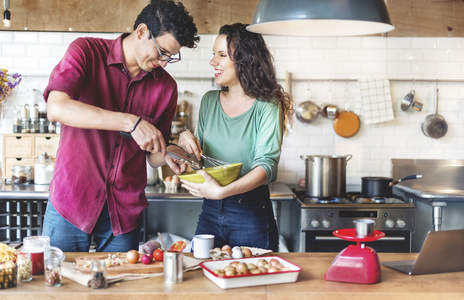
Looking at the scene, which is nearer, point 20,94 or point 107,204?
point 107,204

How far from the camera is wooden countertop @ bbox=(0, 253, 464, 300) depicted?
6.62ft

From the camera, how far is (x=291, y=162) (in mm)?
5406

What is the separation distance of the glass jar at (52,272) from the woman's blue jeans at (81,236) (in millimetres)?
580

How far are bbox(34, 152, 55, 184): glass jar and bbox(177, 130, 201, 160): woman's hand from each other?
89.2 inches

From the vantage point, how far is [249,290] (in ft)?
6.80

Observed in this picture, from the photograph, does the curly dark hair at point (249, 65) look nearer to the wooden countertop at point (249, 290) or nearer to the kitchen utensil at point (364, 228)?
the kitchen utensil at point (364, 228)

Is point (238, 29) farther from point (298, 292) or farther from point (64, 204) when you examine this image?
point (298, 292)

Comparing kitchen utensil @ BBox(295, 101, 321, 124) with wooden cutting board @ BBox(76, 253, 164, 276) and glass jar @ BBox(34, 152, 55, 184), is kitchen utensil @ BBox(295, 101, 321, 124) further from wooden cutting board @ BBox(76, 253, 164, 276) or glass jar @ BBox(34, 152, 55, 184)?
wooden cutting board @ BBox(76, 253, 164, 276)

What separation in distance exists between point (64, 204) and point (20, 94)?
10.0 feet

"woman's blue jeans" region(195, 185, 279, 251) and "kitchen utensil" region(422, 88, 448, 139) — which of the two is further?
"kitchen utensil" region(422, 88, 448, 139)

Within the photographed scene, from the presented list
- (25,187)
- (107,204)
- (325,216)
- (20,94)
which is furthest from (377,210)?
(20,94)

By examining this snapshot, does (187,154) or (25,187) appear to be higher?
(187,154)

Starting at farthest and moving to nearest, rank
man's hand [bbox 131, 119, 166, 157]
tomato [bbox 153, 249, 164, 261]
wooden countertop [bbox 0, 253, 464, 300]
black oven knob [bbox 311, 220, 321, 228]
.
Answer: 1. black oven knob [bbox 311, 220, 321, 228]
2. man's hand [bbox 131, 119, 166, 157]
3. tomato [bbox 153, 249, 164, 261]
4. wooden countertop [bbox 0, 253, 464, 300]

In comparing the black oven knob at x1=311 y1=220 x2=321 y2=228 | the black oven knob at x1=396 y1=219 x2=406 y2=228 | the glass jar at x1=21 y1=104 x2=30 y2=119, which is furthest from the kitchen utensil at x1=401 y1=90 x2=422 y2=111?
the glass jar at x1=21 y1=104 x2=30 y2=119
